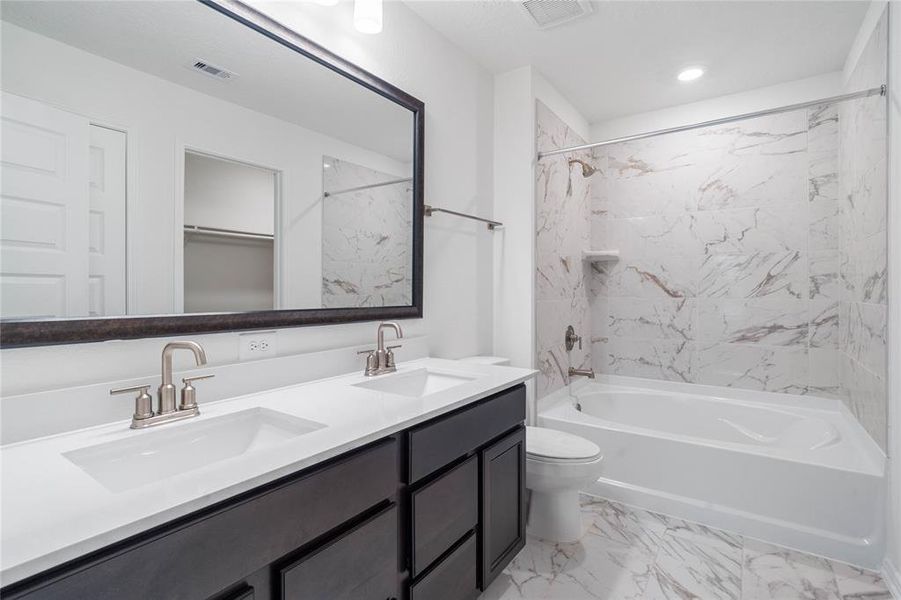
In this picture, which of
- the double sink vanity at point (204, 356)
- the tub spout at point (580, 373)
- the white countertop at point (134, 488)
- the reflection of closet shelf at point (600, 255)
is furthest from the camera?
the reflection of closet shelf at point (600, 255)

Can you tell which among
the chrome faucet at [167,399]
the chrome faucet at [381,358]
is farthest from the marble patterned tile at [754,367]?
the chrome faucet at [167,399]

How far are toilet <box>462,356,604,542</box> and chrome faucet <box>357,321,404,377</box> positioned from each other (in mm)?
768

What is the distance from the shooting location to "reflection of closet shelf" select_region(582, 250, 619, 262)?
3.27 meters

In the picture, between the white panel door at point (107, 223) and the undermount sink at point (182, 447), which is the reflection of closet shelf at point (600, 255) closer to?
the undermount sink at point (182, 447)

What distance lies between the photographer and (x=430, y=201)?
221 cm

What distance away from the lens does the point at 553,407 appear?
2.87 meters

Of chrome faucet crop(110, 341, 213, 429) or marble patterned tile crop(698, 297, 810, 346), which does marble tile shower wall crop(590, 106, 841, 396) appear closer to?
marble patterned tile crop(698, 297, 810, 346)

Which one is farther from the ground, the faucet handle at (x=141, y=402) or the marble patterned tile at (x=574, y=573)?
the faucet handle at (x=141, y=402)

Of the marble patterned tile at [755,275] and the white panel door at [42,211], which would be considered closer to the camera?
the white panel door at [42,211]

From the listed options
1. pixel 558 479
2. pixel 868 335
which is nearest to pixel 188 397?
pixel 558 479

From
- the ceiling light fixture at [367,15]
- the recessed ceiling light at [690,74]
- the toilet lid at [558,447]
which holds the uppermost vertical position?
the recessed ceiling light at [690,74]

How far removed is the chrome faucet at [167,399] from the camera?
3.58 ft

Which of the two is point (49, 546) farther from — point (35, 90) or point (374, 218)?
point (374, 218)

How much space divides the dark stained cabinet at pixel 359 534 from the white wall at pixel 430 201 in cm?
61
